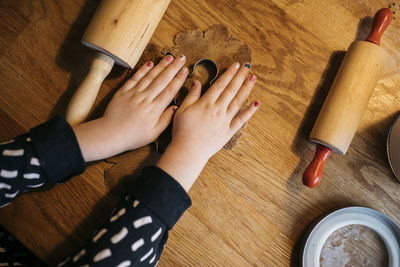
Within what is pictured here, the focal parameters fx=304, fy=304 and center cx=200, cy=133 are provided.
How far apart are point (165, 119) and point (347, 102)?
0.39 metres

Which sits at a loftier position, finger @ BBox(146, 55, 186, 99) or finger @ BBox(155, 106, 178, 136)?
finger @ BBox(146, 55, 186, 99)

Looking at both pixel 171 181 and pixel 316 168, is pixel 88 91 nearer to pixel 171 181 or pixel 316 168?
pixel 171 181

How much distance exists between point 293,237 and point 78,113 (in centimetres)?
54

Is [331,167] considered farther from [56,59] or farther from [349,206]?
[56,59]

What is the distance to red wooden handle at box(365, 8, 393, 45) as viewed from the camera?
0.66m

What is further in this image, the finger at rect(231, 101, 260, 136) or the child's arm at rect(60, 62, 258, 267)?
the finger at rect(231, 101, 260, 136)

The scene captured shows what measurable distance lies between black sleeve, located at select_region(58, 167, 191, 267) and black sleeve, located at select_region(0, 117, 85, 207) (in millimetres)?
131

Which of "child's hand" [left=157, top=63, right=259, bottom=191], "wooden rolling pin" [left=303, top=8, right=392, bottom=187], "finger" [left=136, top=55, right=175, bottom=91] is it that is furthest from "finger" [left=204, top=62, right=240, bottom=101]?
"wooden rolling pin" [left=303, top=8, right=392, bottom=187]

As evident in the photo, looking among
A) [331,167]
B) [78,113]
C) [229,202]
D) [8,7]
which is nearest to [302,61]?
[331,167]

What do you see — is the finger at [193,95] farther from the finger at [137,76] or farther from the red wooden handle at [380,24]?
the red wooden handle at [380,24]

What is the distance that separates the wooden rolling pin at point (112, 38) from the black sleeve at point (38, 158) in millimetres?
56

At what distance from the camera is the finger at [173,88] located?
67cm

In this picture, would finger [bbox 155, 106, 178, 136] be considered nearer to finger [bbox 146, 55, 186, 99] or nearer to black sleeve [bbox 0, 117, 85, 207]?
finger [bbox 146, 55, 186, 99]

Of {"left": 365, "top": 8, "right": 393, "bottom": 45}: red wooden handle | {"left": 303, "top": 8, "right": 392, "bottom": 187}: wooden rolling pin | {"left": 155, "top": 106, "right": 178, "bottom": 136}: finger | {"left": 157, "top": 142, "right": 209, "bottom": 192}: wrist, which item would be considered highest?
{"left": 365, "top": 8, "right": 393, "bottom": 45}: red wooden handle
